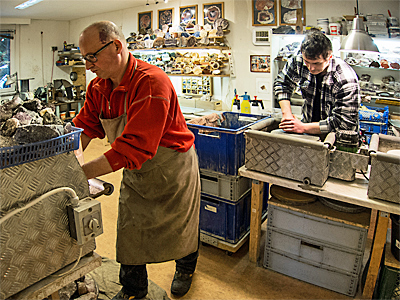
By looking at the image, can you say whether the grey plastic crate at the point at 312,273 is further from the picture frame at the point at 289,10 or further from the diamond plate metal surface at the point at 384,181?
the picture frame at the point at 289,10

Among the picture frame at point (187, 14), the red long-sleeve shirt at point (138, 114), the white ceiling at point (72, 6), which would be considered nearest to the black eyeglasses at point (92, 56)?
the red long-sleeve shirt at point (138, 114)

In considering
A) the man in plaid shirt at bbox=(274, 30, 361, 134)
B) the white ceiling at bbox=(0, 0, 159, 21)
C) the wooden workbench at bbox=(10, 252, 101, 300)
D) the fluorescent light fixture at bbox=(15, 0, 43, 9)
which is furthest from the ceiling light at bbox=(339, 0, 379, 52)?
the fluorescent light fixture at bbox=(15, 0, 43, 9)

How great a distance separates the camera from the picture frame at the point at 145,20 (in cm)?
651

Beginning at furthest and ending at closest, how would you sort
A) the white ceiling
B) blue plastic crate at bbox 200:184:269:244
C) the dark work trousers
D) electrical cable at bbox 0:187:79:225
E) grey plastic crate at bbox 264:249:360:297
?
the white ceiling
blue plastic crate at bbox 200:184:269:244
grey plastic crate at bbox 264:249:360:297
the dark work trousers
electrical cable at bbox 0:187:79:225

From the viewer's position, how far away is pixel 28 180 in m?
1.08

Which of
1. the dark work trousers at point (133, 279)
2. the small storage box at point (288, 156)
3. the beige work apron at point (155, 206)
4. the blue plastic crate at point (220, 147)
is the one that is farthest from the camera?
the blue plastic crate at point (220, 147)

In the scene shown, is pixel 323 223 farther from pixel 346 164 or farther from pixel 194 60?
pixel 194 60

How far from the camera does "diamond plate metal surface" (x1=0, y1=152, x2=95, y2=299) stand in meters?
1.04

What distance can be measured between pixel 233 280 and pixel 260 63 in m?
3.65

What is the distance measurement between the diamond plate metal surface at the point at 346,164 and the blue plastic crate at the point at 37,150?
1.66 m

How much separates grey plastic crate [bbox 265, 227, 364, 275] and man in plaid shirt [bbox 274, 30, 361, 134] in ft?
2.61

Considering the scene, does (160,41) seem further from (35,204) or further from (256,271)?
(35,204)

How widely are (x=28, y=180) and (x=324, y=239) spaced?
1.96 metres

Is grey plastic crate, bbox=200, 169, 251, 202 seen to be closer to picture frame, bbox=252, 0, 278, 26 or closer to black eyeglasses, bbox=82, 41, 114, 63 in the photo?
black eyeglasses, bbox=82, 41, 114, 63
